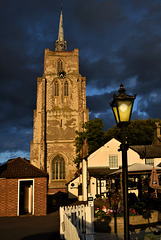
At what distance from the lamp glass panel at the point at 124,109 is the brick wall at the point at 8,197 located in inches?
525

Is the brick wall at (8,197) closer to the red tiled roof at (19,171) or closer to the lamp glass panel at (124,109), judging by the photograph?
the red tiled roof at (19,171)

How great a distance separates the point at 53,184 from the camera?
4088 cm

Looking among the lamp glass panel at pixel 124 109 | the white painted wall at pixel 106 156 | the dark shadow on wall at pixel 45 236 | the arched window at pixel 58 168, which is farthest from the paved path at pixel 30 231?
the arched window at pixel 58 168

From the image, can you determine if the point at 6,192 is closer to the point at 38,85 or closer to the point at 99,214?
the point at 99,214

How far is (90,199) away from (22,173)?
7.92 metres

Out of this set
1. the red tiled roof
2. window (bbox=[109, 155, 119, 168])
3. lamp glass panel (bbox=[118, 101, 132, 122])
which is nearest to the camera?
lamp glass panel (bbox=[118, 101, 132, 122])

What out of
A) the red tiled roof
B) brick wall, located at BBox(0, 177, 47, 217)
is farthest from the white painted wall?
brick wall, located at BBox(0, 177, 47, 217)

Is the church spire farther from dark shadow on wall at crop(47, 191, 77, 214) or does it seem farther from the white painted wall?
dark shadow on wall at crop(47, 191, 77, 214)

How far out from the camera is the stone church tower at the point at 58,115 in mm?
41875

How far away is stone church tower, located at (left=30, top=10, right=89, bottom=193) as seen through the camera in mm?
41875

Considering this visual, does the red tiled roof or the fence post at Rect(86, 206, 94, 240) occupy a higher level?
the red tiled roof

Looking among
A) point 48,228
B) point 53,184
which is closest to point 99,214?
point 48,228

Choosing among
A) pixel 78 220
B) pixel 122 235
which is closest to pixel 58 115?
pixel 122 235

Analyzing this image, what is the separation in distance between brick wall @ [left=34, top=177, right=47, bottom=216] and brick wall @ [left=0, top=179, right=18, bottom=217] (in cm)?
139
